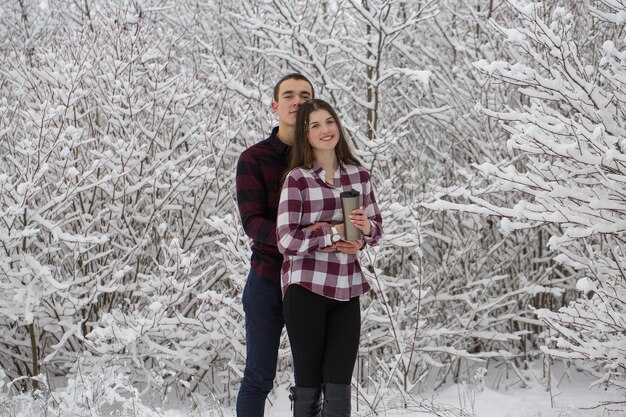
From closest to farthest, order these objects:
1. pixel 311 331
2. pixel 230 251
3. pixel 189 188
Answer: pixel 311 331
pixel 230 251
pixel 189 188

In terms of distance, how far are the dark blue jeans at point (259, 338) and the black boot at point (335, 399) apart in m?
0.31

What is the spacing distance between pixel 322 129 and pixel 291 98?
0.82 ft

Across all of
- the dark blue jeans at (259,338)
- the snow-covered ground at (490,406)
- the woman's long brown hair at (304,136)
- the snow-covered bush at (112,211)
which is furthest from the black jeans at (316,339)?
the snow-covered bush at (112,211)

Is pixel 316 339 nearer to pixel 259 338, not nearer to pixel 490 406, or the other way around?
pixel 259 338

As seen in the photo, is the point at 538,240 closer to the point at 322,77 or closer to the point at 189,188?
the point at 322,77

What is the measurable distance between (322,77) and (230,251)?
1661 mm

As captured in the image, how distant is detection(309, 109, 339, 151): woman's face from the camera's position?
258cm

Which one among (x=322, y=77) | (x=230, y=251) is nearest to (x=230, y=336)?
(x=230, y=251)

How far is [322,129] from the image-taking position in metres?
2.58

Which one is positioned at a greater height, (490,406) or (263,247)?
(263,247)

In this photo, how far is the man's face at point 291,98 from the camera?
2.74 metres

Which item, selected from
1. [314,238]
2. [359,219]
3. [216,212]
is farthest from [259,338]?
[216,212]

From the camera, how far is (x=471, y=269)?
20.0 feet

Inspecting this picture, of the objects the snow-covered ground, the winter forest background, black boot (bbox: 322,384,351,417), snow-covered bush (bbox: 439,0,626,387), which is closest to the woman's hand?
black boot (bbox: 322,384,351,417)
